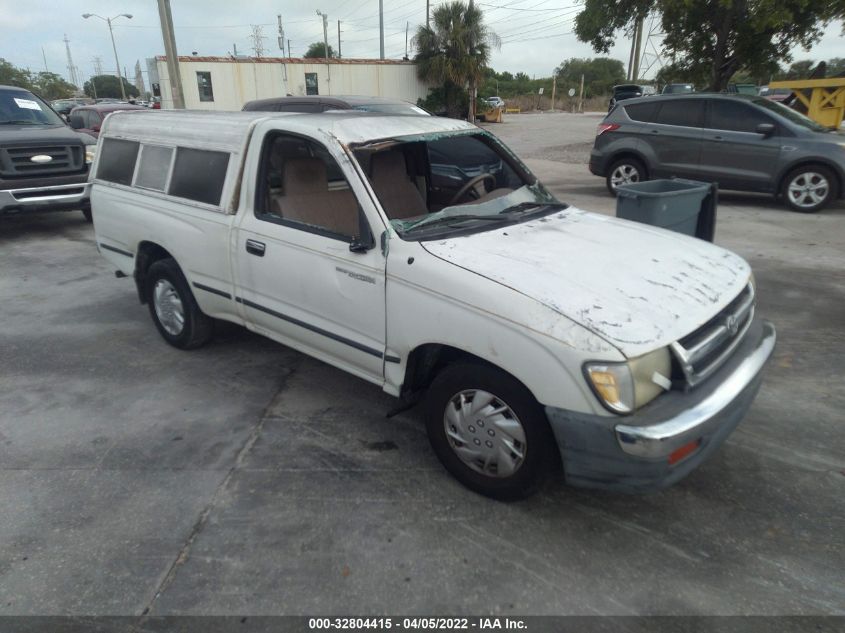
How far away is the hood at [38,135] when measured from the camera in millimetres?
8406

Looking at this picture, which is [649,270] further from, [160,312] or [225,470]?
[160,312]

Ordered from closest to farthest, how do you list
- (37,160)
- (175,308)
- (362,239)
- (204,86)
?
1. (362,239)
2. (175,308)
3. (37,160)
4. (204,86)

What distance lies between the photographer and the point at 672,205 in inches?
210

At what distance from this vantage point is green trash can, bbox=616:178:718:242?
5.30 m

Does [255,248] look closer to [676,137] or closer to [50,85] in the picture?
[676,137]

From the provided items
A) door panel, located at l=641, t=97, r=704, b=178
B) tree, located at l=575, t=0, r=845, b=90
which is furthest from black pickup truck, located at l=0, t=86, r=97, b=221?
tree, located at l=575, t=0, r=845, b=90

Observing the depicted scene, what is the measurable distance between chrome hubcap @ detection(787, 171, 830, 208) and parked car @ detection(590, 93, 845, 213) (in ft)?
0.04

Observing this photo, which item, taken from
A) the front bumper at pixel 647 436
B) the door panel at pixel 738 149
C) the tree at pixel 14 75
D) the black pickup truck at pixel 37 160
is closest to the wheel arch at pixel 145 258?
the front bumper at pixel 647 436

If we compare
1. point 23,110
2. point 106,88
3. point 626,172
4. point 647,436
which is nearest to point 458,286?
point 647,436

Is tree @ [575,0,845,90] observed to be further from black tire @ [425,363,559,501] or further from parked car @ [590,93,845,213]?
black tire @ [425,363,559,501]

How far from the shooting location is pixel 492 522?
2881 mm

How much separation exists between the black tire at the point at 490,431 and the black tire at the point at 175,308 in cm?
233

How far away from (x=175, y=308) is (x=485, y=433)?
9.67ft

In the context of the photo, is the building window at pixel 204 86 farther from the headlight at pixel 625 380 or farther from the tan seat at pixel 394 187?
the headlight at pixel 625 380
